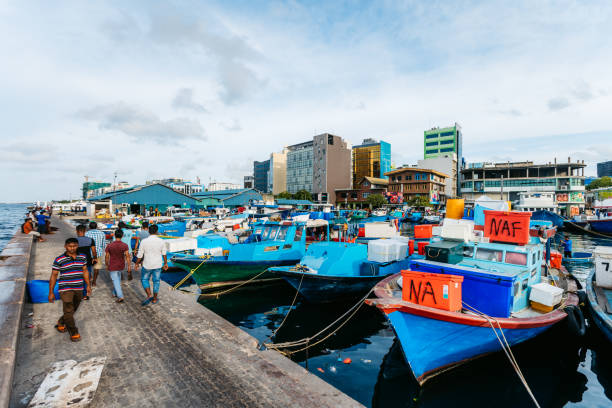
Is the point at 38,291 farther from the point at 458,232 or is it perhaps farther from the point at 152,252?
the point at 458,232

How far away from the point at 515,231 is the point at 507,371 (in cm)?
391

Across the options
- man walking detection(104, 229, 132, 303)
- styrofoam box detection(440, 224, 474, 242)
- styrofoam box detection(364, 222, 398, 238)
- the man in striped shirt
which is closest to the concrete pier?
the man in striped shirt

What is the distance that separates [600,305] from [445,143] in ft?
323

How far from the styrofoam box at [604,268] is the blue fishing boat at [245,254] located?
1220cm

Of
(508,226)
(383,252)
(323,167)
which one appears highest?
(323,167)

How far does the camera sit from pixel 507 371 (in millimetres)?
8070

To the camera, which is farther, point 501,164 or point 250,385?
point 501,164

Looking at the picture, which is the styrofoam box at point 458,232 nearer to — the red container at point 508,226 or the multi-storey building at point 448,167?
the red container at point 508,226

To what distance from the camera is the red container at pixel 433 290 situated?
6887mm

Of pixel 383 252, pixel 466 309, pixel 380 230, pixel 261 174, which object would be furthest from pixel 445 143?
pixel 466 309

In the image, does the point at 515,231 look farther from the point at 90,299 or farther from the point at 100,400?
the point at 90,299

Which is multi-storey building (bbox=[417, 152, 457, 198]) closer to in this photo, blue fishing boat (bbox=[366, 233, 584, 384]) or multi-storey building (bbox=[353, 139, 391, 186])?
multi-storey building (bbox=[353, 139, 391, 186])

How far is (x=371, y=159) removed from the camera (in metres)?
119

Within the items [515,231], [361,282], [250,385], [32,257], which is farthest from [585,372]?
[32,257]
